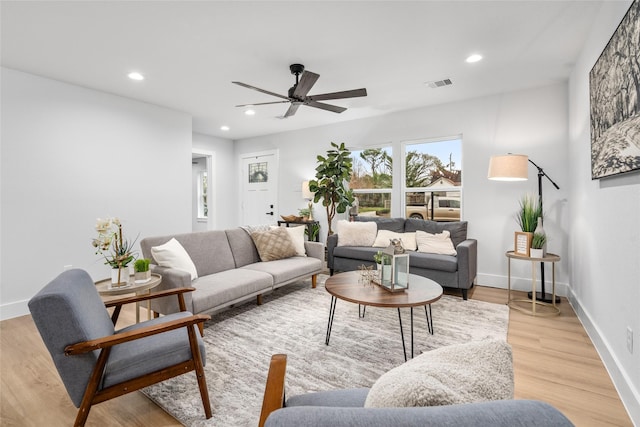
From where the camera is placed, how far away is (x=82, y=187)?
3770 millimetres

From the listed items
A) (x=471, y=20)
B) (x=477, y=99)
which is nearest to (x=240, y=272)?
(x=471, y=20)

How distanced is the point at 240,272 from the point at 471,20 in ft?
10.1

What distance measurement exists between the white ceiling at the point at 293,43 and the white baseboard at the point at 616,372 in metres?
2.49

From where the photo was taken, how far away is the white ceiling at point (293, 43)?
7.52 feet

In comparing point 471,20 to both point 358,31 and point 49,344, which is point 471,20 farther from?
point 49,344

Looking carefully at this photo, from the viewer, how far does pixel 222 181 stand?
6848 mm

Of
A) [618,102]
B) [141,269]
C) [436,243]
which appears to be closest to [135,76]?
[141,269]

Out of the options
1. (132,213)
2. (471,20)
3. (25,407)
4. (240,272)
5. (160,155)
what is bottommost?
(25,407)

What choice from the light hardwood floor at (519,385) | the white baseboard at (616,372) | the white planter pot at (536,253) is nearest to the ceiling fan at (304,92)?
the white planter pot at (536,253)

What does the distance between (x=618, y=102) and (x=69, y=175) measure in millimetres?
5161

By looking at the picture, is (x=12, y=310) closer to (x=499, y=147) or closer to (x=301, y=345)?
(x=301, y=345)

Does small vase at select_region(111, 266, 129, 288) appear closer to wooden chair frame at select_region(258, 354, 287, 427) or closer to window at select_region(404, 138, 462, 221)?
wooden chair frame at select_region(258, 354, 287, 427)

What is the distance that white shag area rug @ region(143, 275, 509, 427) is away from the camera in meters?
1.83

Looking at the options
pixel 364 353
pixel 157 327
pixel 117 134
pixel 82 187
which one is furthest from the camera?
pixel 117 134
